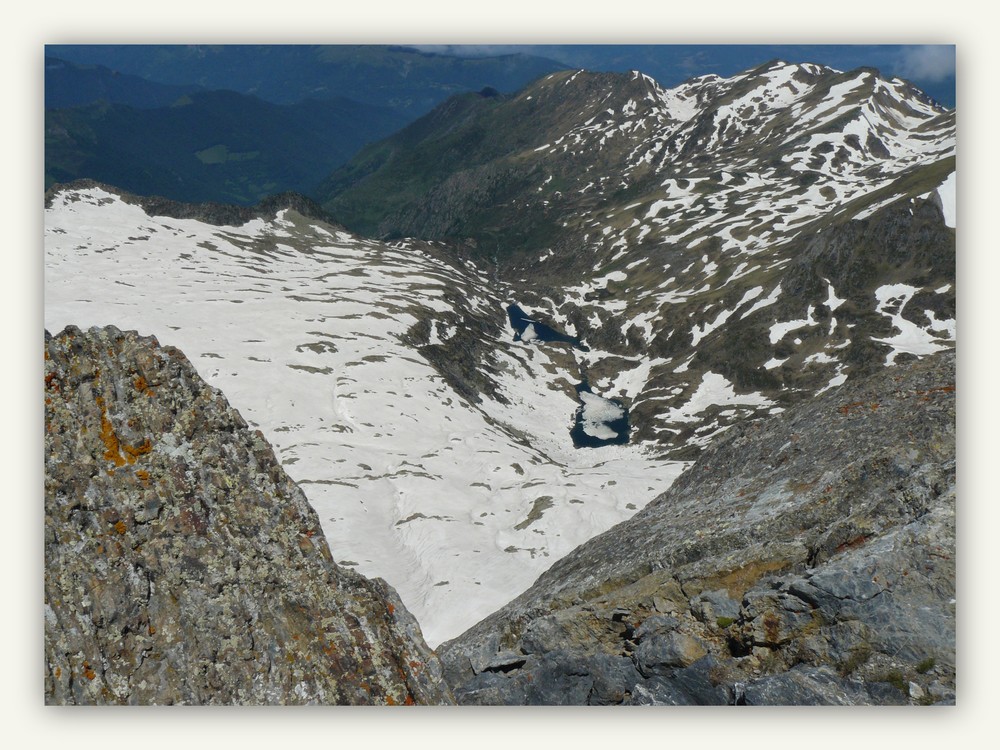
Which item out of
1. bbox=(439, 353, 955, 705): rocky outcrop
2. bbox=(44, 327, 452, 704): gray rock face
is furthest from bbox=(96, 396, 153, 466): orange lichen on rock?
bbox=(439, 353, 955, 705): rocky outcrop

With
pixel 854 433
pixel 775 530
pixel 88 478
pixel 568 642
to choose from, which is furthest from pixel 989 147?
pixel 88 478

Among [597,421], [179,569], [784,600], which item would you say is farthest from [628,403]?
[179,569]

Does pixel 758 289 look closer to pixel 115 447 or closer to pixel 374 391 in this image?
pixel 374 391

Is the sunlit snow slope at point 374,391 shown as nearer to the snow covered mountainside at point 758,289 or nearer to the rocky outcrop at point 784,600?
the snow covered mountainside at point 758,289

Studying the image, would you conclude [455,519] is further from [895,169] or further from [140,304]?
[895,169]

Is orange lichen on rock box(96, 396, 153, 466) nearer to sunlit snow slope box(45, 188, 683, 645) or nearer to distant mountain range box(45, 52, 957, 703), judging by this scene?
distant mountain range box(45, 52, 957, 703)

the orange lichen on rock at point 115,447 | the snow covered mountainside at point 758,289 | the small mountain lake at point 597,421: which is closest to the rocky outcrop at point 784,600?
the orange lichen on rock at point 115,447

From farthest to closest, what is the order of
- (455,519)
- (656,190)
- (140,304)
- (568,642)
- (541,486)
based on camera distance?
1. (656,190)
2. (140,304)
3. (541,486)
4. (455,519)
5. (568,642)
